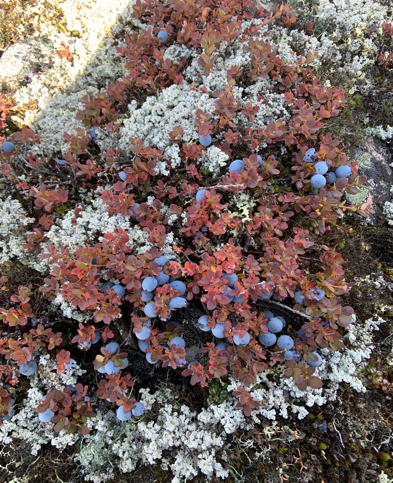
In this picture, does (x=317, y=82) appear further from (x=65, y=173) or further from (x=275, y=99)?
(x=65, y=173)

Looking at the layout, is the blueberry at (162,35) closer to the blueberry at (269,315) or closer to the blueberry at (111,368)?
the blueberry at (269,315)

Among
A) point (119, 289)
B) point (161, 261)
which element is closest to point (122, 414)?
point (119, 289)

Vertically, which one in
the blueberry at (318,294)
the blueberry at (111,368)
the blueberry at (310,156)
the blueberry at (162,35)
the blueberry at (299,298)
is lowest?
the blueberry at (299,298)

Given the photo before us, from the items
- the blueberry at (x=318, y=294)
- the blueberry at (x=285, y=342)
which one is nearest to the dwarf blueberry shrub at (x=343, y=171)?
the blueberry at (x=318, y=294)

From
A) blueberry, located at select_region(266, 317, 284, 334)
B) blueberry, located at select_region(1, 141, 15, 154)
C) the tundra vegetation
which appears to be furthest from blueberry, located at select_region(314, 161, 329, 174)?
blueberry, located at select_region(1, 141, 15, 154)

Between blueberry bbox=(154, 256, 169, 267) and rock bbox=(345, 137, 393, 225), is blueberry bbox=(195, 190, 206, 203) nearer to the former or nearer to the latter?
blueberry bbox=(154, 256, 169, 267)
